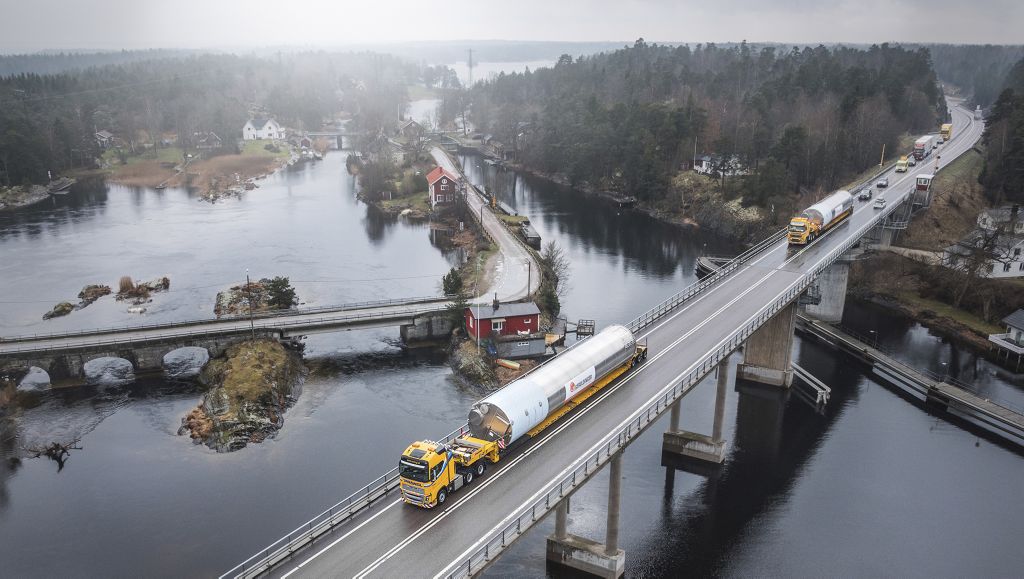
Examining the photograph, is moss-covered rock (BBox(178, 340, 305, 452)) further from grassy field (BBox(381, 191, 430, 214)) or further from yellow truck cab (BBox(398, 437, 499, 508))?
grassy field (BBox(381, 191, 430, 214))

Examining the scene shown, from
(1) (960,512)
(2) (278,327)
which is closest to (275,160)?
(2) (278,327)

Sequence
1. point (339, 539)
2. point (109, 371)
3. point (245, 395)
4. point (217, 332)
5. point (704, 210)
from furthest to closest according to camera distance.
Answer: point (704, 210), point (109, 371), point (217, 332), point (245, 395), point (339, 539)

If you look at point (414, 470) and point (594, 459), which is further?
point (594, 459)

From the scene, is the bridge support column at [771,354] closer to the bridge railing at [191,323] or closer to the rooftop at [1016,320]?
the rooftop at [1016,320]

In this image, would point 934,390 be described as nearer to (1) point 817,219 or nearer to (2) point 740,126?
(1) point 817,219

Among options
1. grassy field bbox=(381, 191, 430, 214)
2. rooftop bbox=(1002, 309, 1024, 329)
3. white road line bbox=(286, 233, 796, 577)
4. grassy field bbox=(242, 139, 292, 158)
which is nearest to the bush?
white road line bbox=(286, 233, 796, 577)

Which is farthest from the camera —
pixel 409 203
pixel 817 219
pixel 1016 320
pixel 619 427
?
pixel 409 203

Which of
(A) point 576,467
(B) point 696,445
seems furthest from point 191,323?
(B) point 696,445
